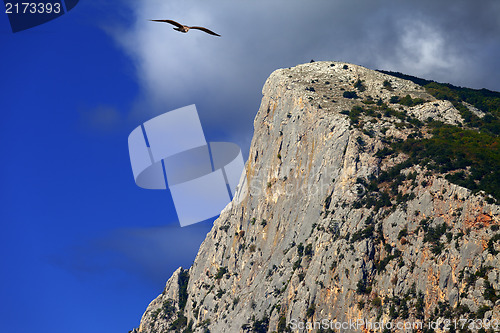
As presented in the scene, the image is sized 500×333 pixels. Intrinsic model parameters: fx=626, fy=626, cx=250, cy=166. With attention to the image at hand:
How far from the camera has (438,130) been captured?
450 ft

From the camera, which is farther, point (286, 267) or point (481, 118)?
point (481, 118)

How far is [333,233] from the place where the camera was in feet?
387

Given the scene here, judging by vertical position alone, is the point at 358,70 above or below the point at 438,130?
above

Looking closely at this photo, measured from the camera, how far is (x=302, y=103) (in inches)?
6038

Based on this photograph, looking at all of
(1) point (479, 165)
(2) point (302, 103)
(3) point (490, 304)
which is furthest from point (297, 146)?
(3) point (490, 304)

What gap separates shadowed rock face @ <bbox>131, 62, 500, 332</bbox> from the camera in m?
97.1

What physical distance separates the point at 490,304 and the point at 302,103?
77.3m

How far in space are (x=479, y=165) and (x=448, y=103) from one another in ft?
142

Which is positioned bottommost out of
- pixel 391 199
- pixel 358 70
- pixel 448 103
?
pixel 391 199

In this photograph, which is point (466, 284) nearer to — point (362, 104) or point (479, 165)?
point (479, 165)

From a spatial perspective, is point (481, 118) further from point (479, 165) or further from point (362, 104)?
point (479, 165)

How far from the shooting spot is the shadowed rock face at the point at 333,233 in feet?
318

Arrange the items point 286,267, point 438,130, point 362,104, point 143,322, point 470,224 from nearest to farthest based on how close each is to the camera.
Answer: point 470,224 → point 286,267 → point 438,130 → point 362,104 → point 143,322

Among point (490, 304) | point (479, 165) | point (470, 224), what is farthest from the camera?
point (479, 165)
